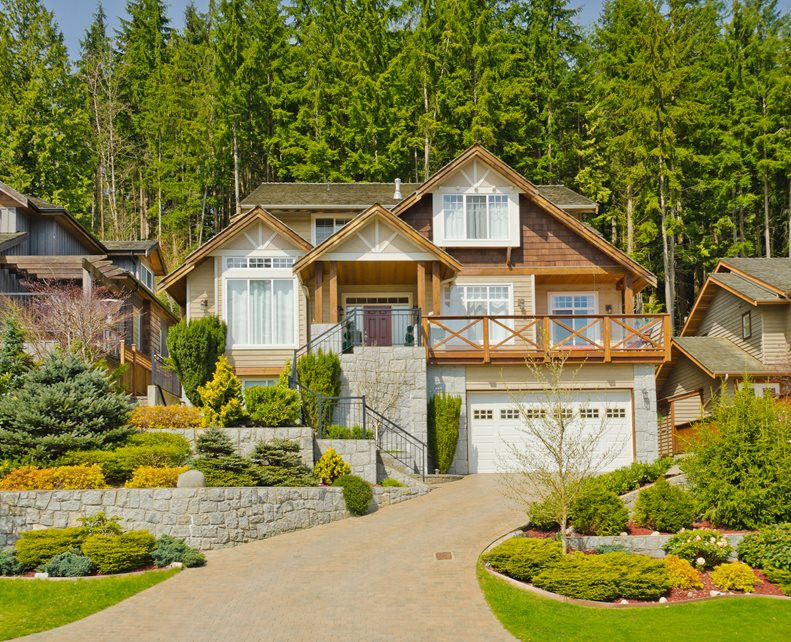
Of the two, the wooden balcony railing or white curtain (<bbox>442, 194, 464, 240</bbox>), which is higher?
white curtain (<bbox>442, 194, 464, 240</bbox>)

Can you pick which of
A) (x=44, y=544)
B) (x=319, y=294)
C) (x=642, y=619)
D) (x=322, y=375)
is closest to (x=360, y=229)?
(x=319, y=294)

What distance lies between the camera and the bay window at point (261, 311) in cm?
2838

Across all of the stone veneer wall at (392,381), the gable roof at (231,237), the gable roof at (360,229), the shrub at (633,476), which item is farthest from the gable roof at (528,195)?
the shrub at (633,476)

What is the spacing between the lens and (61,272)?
28.7 m

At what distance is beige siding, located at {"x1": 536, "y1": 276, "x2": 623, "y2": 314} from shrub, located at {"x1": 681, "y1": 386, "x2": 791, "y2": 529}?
11.7 m

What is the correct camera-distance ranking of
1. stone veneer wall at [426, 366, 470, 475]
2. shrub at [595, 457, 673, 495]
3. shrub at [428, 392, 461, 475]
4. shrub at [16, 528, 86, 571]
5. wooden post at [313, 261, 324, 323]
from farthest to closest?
wooden post at [313, 261, 324, 323] < stone veneer wall at [426, 366, 470, 475] < shrub at [428, 392, 461, 475] < shrub at [595, 457, 673, 495] < shrub at [16, 528, 86, 571]

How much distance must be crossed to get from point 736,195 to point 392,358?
2689cm

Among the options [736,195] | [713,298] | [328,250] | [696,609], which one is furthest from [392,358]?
[736,195]

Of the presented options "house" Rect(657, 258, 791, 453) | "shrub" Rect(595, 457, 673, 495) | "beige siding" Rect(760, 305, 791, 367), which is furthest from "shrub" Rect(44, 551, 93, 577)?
"beige siding" Rect(760, 305, 791, 367)

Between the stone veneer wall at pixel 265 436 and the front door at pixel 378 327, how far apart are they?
5.41 meters

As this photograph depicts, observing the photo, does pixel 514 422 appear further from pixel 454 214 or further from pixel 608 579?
pixel 608 579

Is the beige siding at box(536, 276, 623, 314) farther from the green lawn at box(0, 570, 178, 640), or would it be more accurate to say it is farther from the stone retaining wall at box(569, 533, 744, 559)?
the green lawn at box(0, 570, 178, 640)

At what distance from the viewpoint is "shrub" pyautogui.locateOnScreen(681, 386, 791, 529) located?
17938mm

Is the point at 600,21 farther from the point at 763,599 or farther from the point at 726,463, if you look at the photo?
the point at 763,599
